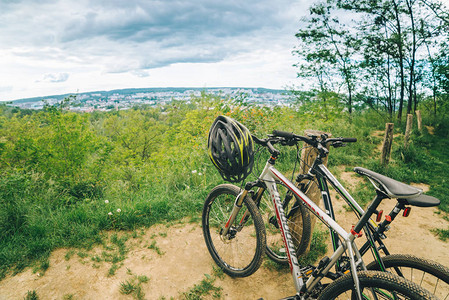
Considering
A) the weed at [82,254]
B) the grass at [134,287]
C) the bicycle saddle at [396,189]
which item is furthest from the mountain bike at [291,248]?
the weed at [82,254]

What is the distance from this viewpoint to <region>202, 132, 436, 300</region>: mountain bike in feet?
4.58

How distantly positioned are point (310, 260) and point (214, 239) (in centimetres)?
128

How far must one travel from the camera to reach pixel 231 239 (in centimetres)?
286

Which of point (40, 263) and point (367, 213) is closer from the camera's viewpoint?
point (367, 213)

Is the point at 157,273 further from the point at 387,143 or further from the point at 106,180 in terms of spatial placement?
the point at 387,143

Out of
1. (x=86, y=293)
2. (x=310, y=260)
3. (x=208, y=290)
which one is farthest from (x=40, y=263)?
(x=310, y=260)

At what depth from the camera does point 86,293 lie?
8.18 ft

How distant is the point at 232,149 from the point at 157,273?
1802 millimetres

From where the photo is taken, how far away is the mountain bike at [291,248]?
55.0 inches

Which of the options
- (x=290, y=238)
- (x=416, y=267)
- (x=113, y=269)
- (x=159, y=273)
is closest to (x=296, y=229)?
(x=290, y=238)

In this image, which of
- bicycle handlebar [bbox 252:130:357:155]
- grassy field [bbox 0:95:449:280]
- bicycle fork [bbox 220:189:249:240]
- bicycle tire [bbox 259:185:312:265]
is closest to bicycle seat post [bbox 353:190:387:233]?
bicycle handlebar [bbox 252:130:357:155]

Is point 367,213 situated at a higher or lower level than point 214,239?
higher

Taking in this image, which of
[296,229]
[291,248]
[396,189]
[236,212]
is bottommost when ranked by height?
[296,229]

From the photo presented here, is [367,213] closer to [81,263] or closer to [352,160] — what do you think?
[81,263]
